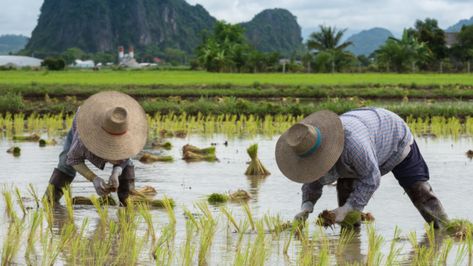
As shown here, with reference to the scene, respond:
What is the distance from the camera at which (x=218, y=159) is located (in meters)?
10.2

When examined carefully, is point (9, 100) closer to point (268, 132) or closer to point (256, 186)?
point (268, 132)

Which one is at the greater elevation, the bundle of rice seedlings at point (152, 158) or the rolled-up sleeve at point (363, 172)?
the rolled-up sleeve at point (363, 172)

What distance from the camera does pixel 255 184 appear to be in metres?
8.13

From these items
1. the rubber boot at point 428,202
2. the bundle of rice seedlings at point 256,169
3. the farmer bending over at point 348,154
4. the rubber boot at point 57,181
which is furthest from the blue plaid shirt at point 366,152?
the bundle of rice seedlings at point 256,169

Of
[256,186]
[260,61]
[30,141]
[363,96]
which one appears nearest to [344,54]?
[260,61]

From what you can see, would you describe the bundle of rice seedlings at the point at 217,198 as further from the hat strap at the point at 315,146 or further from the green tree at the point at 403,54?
the green tree at the point at 403,54

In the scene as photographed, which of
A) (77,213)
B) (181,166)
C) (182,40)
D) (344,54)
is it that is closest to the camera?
(77,213)

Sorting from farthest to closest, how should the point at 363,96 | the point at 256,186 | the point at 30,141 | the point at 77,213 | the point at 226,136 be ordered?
the point at 363,96 → the point at 226,136 → the point at 30,141 → the point at 256,186 → the point at 77,213

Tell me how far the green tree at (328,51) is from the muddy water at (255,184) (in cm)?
3653

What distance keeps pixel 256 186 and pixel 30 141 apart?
17.1ft

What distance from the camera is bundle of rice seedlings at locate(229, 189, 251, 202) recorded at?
277 inches

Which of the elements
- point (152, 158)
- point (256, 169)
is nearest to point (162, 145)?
point (152, 158)

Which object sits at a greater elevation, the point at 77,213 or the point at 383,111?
the point at 383,111

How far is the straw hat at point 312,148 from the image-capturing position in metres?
A: 4.78
